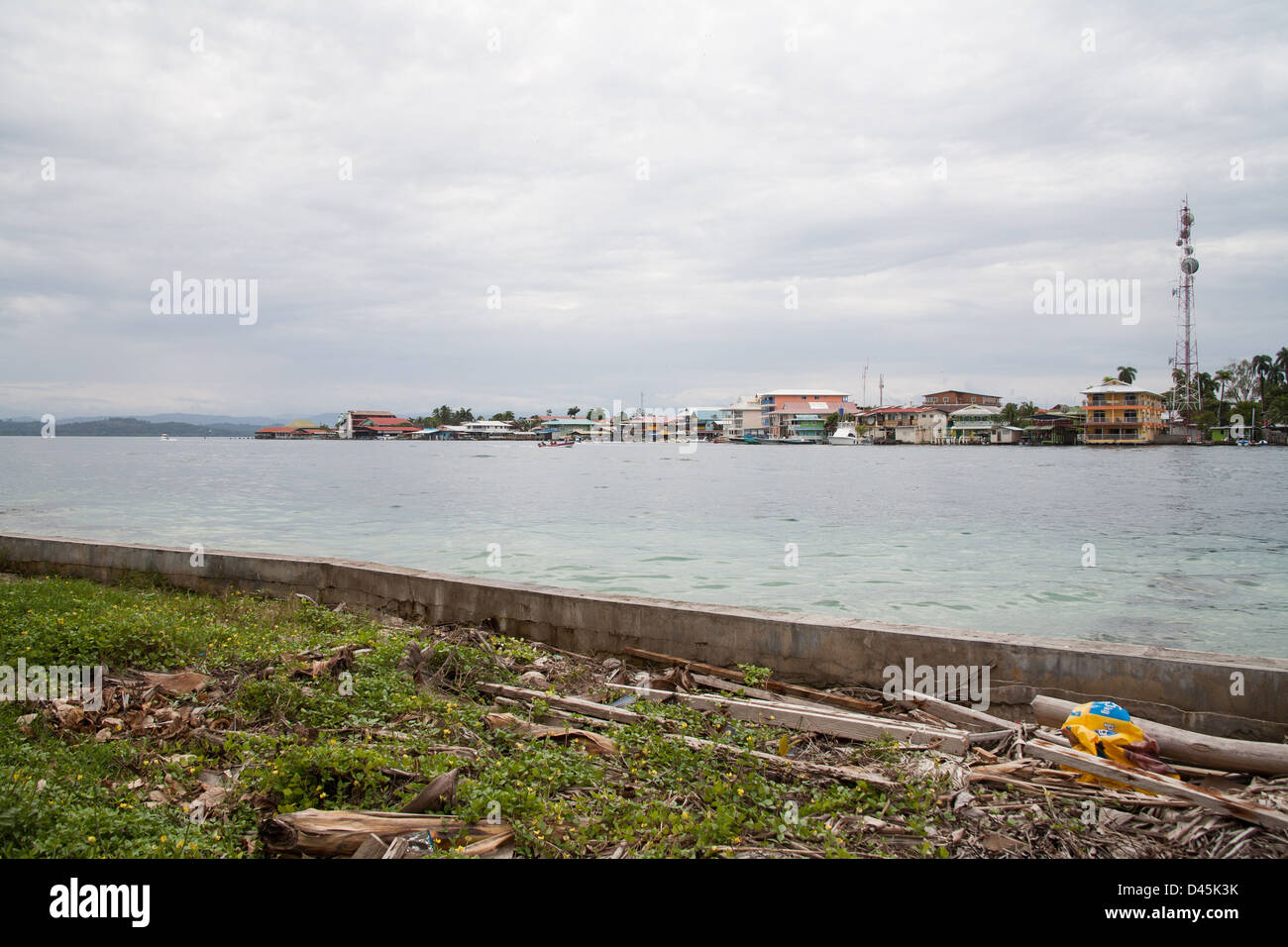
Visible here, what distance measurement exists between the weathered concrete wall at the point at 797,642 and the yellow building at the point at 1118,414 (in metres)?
130

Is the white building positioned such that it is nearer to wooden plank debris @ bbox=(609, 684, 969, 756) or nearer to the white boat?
the white boat

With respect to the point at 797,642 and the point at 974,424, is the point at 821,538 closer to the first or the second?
the point at 797,642

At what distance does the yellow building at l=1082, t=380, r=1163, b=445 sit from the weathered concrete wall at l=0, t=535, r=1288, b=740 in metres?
130

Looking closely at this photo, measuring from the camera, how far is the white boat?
16962 centimetres

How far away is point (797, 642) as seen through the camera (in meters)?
6.95

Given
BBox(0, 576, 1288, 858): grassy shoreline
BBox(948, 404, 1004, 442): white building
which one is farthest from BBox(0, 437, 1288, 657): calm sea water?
BBox(948, 404, 1004, 442): white building

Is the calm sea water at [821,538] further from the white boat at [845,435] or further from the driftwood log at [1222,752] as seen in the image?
the white boat at [845,435]

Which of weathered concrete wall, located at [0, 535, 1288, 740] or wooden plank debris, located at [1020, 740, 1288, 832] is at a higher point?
weathered concrete wall, located at [0, 535, 1288, 740]

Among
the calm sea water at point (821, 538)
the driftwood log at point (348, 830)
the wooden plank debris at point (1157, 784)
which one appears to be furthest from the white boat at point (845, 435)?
the driftwood log at point (348, 830)

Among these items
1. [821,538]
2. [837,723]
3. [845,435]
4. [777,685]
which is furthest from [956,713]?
[845,435]

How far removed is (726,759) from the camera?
16.3 ft

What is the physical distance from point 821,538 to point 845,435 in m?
149
